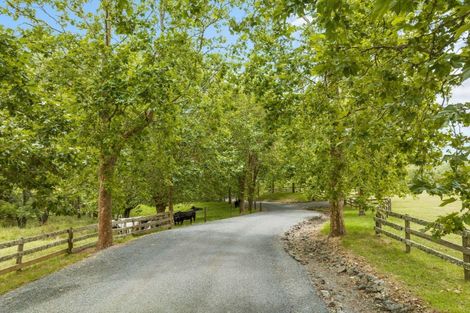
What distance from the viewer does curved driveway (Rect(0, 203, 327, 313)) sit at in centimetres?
807

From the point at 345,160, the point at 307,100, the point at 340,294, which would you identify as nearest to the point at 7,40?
the point at 307,100

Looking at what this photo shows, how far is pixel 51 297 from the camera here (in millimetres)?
8859

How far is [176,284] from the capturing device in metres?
9.64

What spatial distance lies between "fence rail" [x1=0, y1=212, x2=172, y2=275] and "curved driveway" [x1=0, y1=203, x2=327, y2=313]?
166cm

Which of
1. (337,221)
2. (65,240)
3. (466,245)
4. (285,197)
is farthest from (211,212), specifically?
(466,245)

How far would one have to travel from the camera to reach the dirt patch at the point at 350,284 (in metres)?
8.12

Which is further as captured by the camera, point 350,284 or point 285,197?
point 285,197

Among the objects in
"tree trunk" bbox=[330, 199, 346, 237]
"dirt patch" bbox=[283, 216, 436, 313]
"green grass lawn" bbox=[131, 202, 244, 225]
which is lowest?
"green grass lawn" bbox=[131, 202, 244, 225]

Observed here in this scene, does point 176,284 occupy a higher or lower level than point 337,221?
lower

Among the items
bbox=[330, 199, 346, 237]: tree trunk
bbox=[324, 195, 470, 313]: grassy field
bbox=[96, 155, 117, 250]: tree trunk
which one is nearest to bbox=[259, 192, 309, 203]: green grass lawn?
bbox=[330, 199, 346, 237]: tree trunk

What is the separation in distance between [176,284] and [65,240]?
774 centimetres

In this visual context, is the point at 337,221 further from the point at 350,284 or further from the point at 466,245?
the point at 466,245

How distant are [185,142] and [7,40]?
69.8ft

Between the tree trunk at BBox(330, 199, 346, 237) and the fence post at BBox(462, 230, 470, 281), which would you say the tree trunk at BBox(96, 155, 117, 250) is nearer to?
the tree trunk at BBox(330, 199, 346, 237)
